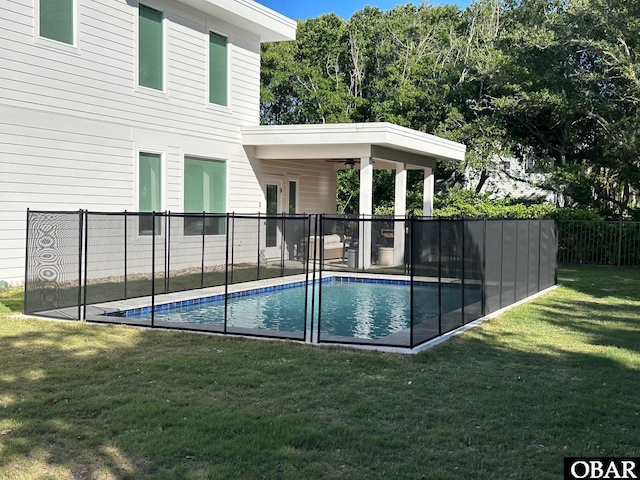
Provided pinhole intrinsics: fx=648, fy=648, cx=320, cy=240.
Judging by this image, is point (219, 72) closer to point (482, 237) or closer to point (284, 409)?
point (482, 237)

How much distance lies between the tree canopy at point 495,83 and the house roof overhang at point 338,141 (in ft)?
23.6

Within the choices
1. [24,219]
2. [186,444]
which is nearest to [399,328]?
[186,444]

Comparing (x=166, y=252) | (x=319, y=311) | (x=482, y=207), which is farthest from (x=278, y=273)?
(x=482, y=207)

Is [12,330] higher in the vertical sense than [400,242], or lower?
lower

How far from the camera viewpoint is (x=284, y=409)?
199 inches

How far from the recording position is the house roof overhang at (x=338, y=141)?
50.1ft

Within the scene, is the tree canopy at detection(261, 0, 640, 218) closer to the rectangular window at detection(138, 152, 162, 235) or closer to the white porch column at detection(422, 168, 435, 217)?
the white porch column at detection(422, 168, 435, 217)

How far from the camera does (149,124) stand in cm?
1391

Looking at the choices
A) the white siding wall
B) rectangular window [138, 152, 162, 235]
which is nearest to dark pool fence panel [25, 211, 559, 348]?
rectangular window [138, 152, 162, 235]

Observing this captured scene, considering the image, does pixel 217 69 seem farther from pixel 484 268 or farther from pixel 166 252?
pixel 484 268

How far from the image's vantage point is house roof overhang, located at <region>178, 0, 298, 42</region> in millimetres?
14844

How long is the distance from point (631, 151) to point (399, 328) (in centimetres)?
1523

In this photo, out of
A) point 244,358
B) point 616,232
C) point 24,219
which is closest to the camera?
point 244,358

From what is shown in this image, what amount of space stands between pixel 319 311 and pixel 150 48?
29.1 ft
